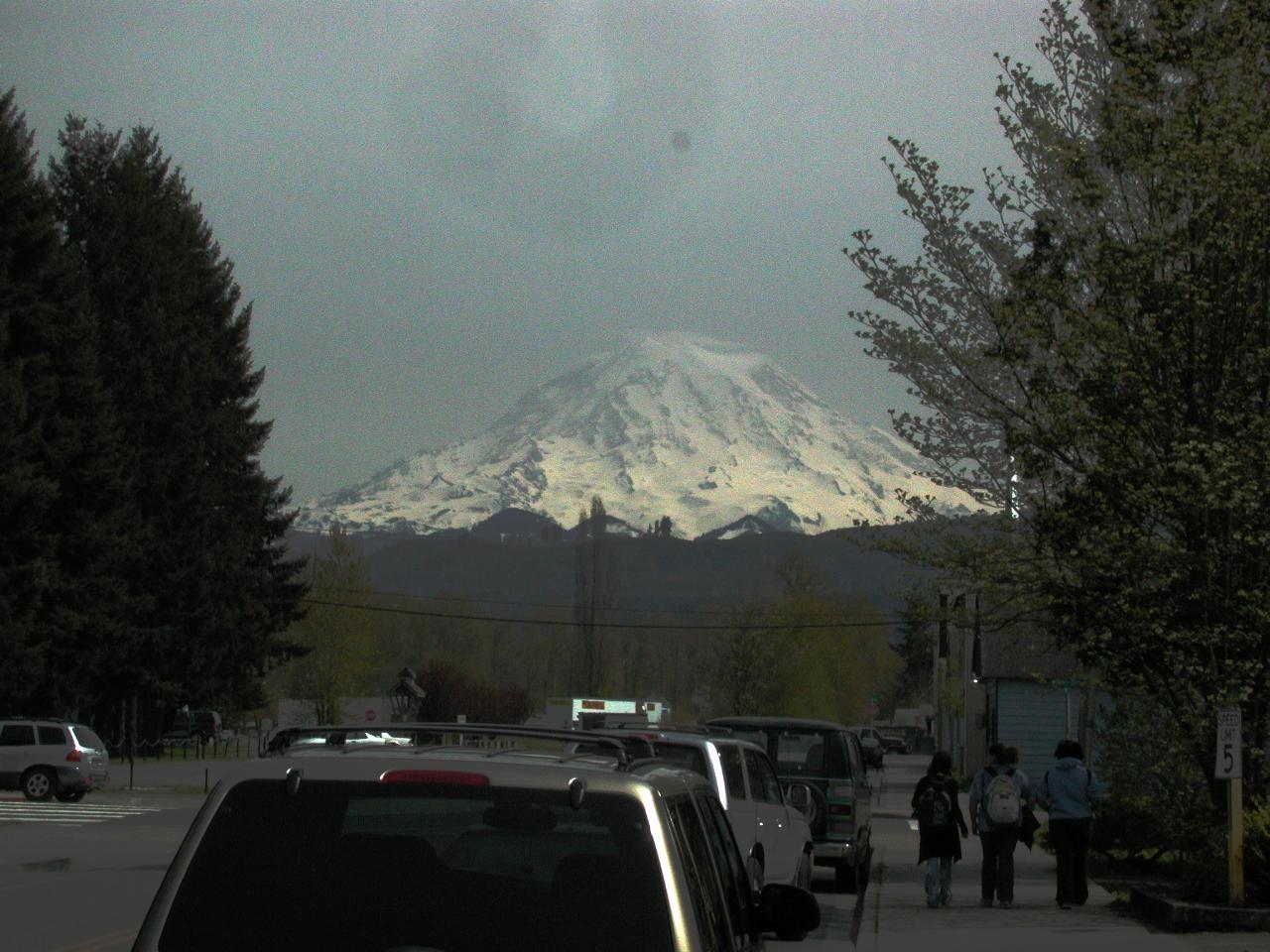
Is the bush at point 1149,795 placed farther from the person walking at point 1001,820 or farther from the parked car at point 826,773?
the parked car at point 826,773

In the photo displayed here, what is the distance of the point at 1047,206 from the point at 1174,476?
15.7 ft

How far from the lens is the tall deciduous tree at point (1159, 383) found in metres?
Result: 15.4

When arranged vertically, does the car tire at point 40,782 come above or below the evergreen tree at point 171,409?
below

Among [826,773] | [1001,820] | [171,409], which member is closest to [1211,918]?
[1001,820]

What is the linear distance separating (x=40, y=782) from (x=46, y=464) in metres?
15.5

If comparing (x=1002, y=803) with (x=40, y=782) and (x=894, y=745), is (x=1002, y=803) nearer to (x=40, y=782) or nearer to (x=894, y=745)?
(x=40, y=782)

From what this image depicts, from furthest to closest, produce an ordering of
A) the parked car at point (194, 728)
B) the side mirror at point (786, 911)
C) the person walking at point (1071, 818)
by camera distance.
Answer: the parked car at point (194, 728) < the person walking at point (1071, 818) < the side mirror at point (786, 911)

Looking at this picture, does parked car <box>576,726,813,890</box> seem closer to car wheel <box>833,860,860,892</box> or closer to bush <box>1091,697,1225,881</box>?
bush <box>1091,697,1225,881</box>

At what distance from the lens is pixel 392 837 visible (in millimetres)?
4320

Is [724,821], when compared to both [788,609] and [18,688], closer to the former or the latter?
[18,688]

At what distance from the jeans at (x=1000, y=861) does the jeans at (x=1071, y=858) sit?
0.45 metres

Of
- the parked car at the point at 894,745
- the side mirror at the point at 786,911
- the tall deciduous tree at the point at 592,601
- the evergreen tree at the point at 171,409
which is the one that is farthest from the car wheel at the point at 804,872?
the tall deciduous tree at the point at 592,601

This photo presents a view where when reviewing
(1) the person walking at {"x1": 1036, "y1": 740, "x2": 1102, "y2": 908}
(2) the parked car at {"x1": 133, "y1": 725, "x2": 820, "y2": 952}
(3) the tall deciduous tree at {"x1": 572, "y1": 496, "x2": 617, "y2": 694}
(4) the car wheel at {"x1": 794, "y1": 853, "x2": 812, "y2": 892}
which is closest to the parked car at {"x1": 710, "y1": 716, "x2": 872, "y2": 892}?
(1) the person walking at {"x1": 1036, "y1": 740, "x2": 1102, "y2": 908}

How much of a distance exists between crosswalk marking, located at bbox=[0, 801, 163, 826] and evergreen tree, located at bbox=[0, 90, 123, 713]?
38.9 feet
